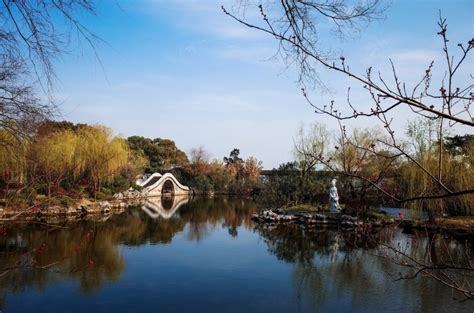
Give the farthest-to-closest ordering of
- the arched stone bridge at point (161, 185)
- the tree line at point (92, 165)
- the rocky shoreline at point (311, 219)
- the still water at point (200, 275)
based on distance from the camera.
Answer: the arched stone bridge at point (161, 185) → the rocky shoreline at point (311, 219) → the still water at point (200, 275) → the tree line at point (92, 165)

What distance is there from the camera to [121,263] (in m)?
8.92

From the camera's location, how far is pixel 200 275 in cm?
819

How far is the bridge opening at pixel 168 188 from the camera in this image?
3619 cm

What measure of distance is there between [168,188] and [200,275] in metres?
29.5

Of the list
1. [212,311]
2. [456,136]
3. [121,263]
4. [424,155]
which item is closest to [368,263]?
[212,311]

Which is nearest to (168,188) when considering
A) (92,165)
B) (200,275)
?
(92,165)

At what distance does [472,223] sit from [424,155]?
9.58ft

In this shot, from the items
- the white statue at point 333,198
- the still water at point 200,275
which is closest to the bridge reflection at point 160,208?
the still water at point 200,275

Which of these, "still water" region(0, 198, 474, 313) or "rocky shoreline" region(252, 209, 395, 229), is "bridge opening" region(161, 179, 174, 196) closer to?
"rocky shoreline" region(252, 209, 395, 229)

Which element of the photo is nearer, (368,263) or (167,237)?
(368,263)

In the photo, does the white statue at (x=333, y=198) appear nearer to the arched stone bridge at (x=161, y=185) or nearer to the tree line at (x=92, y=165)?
the tree line at (x=92, y=165)

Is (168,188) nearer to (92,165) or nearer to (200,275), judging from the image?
(92,165)

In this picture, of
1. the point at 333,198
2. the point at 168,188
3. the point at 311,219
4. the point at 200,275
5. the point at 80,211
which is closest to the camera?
the point at 200,275

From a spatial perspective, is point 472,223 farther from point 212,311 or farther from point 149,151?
point 149,151
